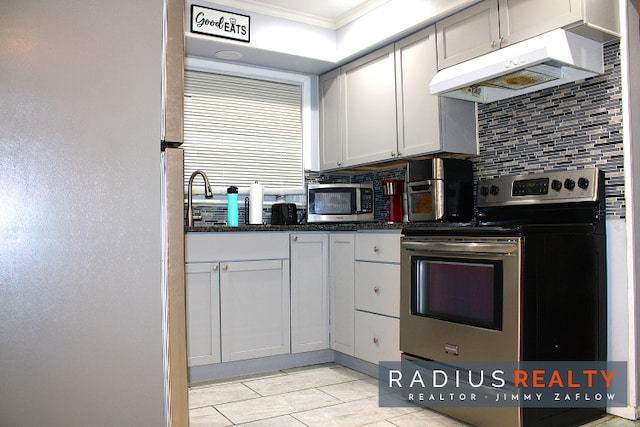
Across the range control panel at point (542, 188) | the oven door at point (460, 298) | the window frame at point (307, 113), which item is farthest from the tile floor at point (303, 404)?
the window frame at point (307, 113)

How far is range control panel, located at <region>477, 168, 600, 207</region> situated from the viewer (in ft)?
8.09

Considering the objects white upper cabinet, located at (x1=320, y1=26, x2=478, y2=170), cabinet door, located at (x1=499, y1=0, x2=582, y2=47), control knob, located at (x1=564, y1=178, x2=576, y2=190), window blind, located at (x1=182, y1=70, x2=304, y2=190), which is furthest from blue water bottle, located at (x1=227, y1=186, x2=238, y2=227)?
control knob, located at (x1=564, y1=178, x2=576, y2=190)

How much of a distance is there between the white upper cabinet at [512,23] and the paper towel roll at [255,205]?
153 centimetres

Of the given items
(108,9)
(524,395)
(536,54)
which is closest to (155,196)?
(108,9)

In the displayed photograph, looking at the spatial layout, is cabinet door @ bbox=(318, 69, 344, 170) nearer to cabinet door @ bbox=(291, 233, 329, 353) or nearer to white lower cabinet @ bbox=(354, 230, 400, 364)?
cabinet door @ bbox=(291, 233, 329, 353)

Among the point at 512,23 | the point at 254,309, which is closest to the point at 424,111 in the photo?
the point at 512,23

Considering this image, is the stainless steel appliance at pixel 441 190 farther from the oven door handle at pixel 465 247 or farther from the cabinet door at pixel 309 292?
the cabinet door at pixel 309 292

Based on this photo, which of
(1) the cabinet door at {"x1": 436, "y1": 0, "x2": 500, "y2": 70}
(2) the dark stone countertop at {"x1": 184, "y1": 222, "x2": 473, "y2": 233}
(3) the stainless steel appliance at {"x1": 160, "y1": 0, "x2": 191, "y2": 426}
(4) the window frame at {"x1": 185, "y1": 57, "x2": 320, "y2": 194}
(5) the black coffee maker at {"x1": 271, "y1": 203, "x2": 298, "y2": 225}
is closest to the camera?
(3) the stainless steel appliance at {"x1": 160, "y1": 0, "x2": 191, "y2": 426}

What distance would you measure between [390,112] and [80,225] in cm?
278

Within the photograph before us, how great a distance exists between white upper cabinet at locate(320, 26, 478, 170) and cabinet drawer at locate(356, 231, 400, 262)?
599 mm

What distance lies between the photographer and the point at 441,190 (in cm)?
309

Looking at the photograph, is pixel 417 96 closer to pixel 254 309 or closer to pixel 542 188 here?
pixel 542 188

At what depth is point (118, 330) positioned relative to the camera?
1.04m

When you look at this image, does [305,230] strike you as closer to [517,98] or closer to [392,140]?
[392,140]
